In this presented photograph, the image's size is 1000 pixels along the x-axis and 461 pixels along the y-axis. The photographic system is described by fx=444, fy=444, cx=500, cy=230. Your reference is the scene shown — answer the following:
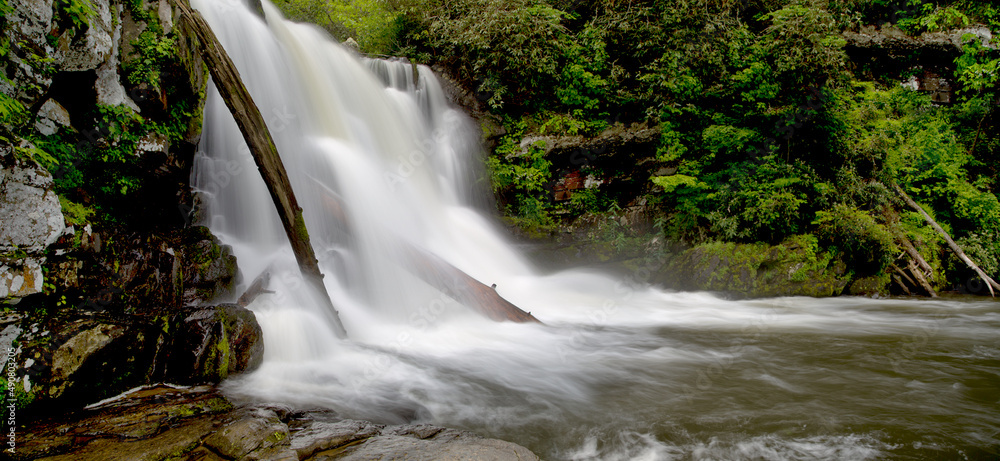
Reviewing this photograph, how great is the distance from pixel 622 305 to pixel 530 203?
3516mm

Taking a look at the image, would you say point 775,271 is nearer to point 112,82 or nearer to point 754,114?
point 754,114

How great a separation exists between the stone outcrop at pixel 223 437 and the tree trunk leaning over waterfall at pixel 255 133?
2182 millimetres

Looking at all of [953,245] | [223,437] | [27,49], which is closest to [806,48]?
[953,245]

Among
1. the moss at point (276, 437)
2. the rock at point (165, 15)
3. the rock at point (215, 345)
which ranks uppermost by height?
the rock at point (165, 15)

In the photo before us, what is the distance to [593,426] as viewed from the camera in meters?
3.34

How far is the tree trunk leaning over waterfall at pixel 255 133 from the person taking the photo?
4559 mm

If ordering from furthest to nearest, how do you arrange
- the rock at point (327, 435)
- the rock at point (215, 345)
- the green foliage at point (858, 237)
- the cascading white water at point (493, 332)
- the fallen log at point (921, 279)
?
the fallen log at point (921, 279) → the green foliage at point (858, 237) → the rock at point (215, 345) → the cascading white water at point (493, 332) → the rock at point (327, 435)

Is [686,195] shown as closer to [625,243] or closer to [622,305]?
[625,243]

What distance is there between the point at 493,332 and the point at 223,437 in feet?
12.7

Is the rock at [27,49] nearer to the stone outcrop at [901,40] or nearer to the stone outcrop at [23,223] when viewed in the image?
the stone outcrop at [23,223]

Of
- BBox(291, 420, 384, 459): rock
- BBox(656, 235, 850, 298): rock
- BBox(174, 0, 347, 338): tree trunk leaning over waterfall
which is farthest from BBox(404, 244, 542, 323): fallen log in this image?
BBox(656, 235, 850, 298): rock

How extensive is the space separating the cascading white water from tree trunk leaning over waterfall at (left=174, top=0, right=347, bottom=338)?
72 centimetres

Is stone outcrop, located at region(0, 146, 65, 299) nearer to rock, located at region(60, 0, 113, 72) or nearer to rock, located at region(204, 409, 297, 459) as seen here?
rock, located at region(60, 0, 113, 72)

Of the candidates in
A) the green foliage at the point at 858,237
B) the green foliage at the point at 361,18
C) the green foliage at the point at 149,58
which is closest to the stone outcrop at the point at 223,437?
the green foliage at the point at 149,58
